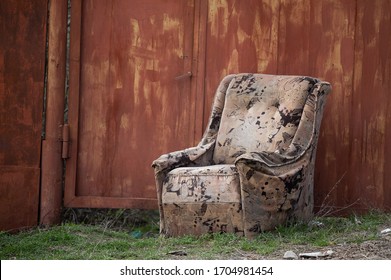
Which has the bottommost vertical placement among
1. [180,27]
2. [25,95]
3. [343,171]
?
[343,171]

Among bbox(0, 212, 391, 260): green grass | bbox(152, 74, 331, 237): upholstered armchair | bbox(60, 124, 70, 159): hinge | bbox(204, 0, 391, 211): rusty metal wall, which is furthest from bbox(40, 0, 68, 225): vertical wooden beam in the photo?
bbox(204, 0, 391, 211): rusty metal wall

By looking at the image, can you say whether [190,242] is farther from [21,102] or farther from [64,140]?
[21,102]

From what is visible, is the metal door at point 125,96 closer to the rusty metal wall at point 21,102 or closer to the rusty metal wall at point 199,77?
the rusty metal wall at point 199,77

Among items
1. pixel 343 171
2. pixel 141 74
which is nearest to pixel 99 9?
pixel 141 74

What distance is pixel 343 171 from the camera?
6906 millimetres

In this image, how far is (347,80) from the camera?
6938mm

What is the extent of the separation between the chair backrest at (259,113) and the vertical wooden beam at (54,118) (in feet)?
5.08

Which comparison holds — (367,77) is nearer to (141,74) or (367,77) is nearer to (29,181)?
(141,74)

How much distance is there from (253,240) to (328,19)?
7.68ft

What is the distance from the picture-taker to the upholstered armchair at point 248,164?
5699mm

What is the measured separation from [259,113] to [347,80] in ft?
3.15

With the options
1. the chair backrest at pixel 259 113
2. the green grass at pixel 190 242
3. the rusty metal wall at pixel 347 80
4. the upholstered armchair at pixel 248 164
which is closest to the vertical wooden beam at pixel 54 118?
the green grass at pixel 190 242

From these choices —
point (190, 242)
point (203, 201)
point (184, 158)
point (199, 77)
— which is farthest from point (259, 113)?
point (190, 242)

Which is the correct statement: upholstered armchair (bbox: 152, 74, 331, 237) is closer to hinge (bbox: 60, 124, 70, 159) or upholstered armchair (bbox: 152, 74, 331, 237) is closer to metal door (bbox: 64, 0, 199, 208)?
metal door (bbox: 64, 0, 199, 208)
